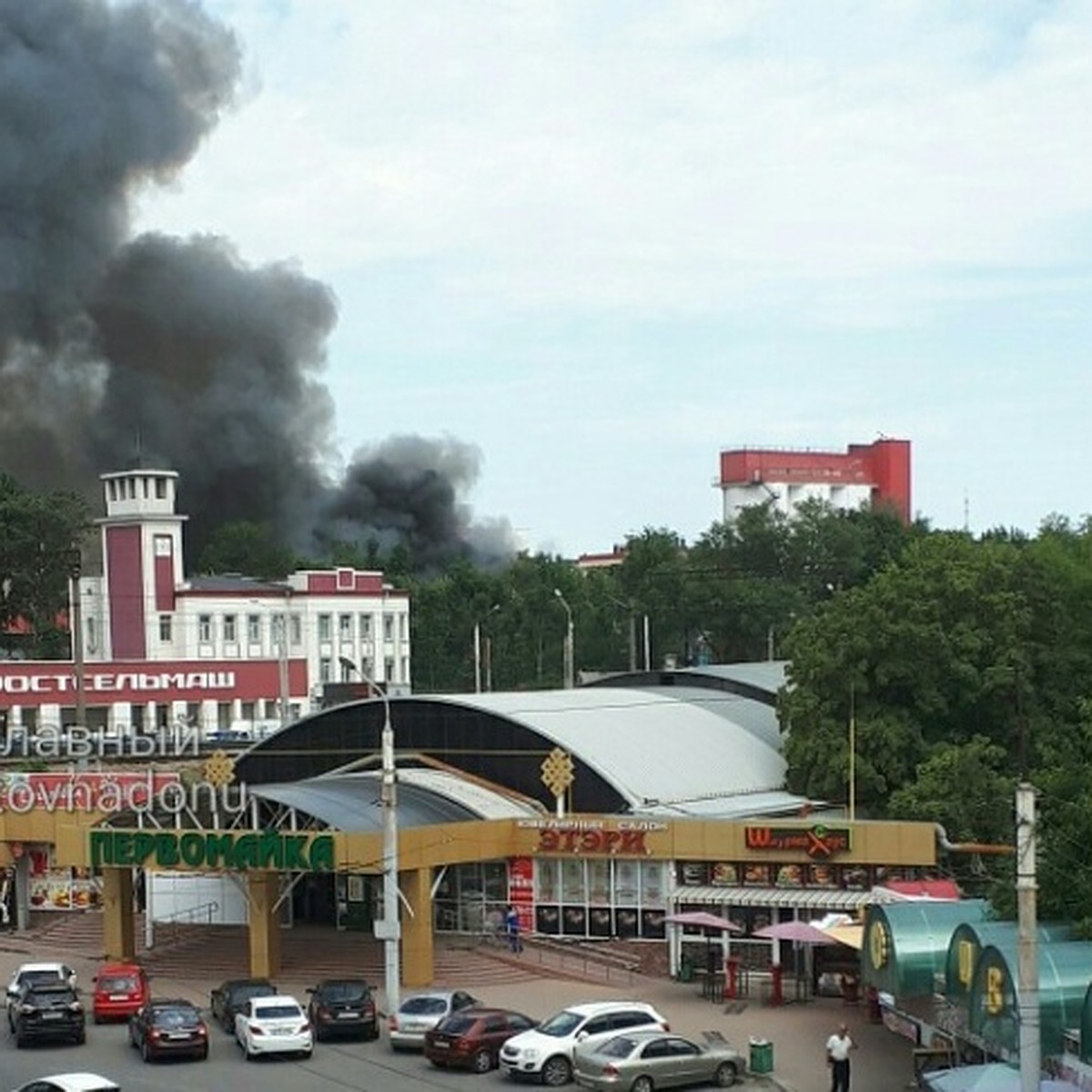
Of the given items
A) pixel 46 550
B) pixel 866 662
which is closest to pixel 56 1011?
pixel 866 662

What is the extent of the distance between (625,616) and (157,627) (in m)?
30.8

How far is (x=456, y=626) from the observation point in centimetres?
13000

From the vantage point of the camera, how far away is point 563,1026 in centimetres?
3734

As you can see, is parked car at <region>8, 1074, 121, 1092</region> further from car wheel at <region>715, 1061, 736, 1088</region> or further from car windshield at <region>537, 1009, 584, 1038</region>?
car wheel at <region>715, 1061, 736, 1088</region>

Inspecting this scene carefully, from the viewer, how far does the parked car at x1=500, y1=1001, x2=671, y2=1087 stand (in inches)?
1446

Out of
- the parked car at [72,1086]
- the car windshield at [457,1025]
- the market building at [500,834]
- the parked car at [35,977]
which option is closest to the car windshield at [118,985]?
the parked car at [35,977]

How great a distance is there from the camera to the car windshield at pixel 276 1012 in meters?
39.6

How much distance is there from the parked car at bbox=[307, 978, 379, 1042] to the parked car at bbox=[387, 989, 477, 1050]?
0.78 m

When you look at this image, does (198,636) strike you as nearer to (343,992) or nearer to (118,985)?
(118,985)

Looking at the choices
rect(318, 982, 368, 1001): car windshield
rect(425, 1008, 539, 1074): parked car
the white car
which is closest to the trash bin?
rect(425, 1008, 539, 1074): parked car

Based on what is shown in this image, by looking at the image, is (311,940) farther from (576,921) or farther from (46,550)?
(46,550)

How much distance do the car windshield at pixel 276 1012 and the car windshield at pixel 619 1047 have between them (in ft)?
22.5

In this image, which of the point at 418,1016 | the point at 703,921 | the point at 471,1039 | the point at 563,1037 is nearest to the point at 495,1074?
the point at 471,1039

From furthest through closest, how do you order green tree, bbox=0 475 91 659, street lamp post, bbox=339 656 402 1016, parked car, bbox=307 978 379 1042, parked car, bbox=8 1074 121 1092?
1. green tree, bbox=0 475 91 659
2. street lamp post, bbox=339 656 402 1016
3. parked car, bbox=307 978 379 1042
4. parked car, bbox=8 1074 121 1092
